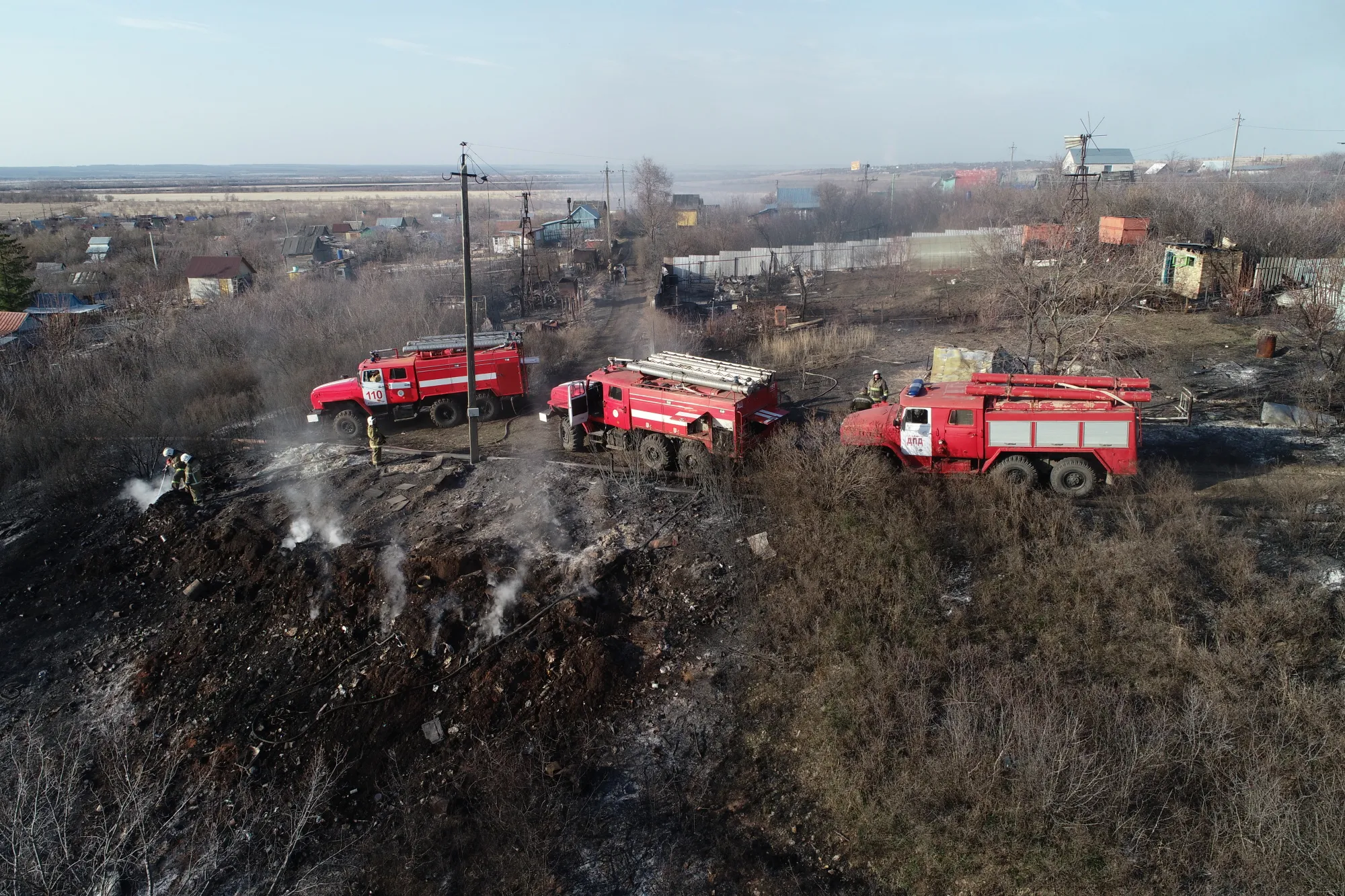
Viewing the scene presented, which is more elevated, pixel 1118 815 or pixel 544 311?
pixel 544 311

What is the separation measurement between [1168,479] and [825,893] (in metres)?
9.31

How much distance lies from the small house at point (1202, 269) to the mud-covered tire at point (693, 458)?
2096 cm

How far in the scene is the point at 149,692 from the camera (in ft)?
35.7

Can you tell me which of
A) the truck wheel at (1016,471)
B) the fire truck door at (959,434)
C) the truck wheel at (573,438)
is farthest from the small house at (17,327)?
the truck wheel at (1016,471)

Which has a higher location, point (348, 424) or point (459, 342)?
point (459, 342)

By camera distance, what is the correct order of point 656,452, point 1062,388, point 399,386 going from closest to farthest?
1. point 1062,388
2. point 656,452
3. point 399,386

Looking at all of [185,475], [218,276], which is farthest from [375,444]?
[218,276]

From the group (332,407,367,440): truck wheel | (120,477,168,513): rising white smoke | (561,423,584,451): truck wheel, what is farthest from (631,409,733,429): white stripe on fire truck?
(120,477,168,513): rising white smoke

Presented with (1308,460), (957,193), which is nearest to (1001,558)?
(1308,460)

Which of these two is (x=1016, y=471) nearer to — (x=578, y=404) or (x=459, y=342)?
(x=578, y=404)

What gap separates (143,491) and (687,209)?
204 feet

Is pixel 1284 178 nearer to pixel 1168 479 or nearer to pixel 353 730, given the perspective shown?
pixel 1168 479

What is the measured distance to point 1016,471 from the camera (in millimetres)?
13164

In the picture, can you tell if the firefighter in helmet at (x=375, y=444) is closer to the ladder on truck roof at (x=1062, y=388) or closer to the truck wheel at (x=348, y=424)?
the truck wheel at (x=348, y=424)
